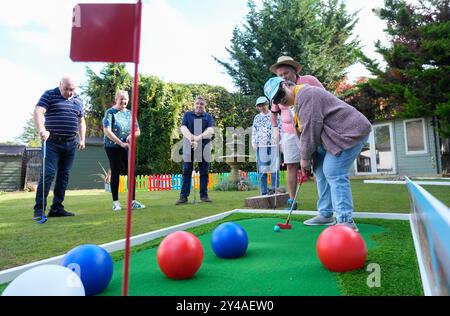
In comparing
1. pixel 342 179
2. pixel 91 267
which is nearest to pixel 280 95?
pixel 342 179

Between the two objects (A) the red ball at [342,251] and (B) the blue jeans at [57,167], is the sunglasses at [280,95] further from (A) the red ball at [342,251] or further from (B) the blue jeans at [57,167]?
(B) the blue jeans at [57,167]

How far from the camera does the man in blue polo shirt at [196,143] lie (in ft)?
20.7

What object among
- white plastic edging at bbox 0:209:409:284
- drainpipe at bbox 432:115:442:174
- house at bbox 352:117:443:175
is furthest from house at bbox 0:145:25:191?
drainpipe at bbox 432:115:442:174

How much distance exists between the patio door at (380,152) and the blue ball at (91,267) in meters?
15.7

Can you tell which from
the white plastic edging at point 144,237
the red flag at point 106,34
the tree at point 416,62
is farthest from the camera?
the tree at point 416,62

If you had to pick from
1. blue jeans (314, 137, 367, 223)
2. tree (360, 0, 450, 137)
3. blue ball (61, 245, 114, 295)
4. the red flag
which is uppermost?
tree (360, 0, 450, 137)

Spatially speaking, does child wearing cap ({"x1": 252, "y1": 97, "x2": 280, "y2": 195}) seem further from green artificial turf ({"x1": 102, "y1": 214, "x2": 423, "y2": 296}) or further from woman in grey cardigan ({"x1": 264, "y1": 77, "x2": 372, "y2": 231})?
green artificial turf ({"x1": 102, "y1": 214, "x2": 423, "y2": 296})

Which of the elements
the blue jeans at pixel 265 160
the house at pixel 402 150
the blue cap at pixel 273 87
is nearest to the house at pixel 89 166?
the blue jeans at pixel 265 160

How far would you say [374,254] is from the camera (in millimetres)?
2266

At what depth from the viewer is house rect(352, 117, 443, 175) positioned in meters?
14.0

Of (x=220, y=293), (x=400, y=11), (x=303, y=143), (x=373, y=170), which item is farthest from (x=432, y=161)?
(x=220, y=293)

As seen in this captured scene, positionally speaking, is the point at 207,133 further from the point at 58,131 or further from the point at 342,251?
the point at 342,251

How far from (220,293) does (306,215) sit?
260 cm
